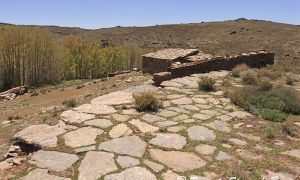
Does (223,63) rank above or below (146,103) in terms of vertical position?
above

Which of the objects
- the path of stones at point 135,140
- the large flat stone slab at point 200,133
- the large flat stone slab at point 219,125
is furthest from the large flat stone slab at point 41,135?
the large flat stone slab at point 219,125

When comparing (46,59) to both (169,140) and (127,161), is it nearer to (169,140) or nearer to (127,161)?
(169,140)

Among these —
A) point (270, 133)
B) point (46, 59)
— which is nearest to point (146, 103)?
point (270, 133)

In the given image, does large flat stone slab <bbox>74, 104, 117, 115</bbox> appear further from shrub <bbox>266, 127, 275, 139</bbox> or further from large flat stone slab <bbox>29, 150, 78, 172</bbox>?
shrub <bbox>266, 127, 275, 139</bbox>

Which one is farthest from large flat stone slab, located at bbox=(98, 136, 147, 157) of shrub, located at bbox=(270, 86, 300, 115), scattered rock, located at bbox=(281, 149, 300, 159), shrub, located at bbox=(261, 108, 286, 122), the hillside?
the hillside

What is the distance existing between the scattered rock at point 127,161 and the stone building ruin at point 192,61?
4993 millimetres

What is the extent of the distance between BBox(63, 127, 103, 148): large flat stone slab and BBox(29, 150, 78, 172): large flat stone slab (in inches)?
12.0

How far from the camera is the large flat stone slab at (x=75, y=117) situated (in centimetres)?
614

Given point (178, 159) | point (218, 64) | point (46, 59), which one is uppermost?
point (218, 64)

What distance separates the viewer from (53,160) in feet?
15.6

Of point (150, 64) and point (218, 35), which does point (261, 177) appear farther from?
point (218, 35)

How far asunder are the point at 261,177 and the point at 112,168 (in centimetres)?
175

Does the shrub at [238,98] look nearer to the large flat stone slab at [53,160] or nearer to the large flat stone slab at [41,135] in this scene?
the large flat stone slab at [41,135]

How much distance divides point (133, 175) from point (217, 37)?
53.3m
